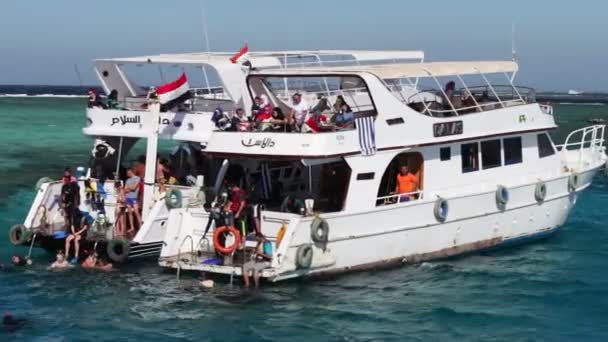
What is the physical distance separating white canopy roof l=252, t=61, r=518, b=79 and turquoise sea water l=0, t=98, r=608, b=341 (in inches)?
163

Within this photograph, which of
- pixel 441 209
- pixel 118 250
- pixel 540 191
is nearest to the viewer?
pixel 118 250

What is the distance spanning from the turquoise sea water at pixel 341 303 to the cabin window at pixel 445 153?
2239 mm

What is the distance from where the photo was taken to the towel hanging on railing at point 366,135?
20.3 metres

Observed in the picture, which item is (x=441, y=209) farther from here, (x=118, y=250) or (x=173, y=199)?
(x=118, y=250)

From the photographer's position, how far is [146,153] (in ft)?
74.9

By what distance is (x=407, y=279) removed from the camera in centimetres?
2059

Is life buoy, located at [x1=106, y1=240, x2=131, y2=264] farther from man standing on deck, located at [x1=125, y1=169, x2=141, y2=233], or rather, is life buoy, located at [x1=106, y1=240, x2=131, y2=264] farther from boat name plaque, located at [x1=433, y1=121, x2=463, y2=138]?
boat name plaque, located at [x1=433, y1=121, x2=463, y2=138]

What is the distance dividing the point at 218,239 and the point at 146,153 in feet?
13.3

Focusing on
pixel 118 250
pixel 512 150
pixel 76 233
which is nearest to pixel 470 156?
pixel 512 150

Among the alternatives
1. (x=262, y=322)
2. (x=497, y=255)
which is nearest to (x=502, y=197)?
(x=497, y=255)

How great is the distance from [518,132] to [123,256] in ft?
31.3

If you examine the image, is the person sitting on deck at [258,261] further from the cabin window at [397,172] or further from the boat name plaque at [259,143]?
the cabin window at [397,172]

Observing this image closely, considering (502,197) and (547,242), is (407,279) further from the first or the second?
(547,242)

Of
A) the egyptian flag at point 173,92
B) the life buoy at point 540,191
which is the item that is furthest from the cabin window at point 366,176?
the life buoy at point 540,191
